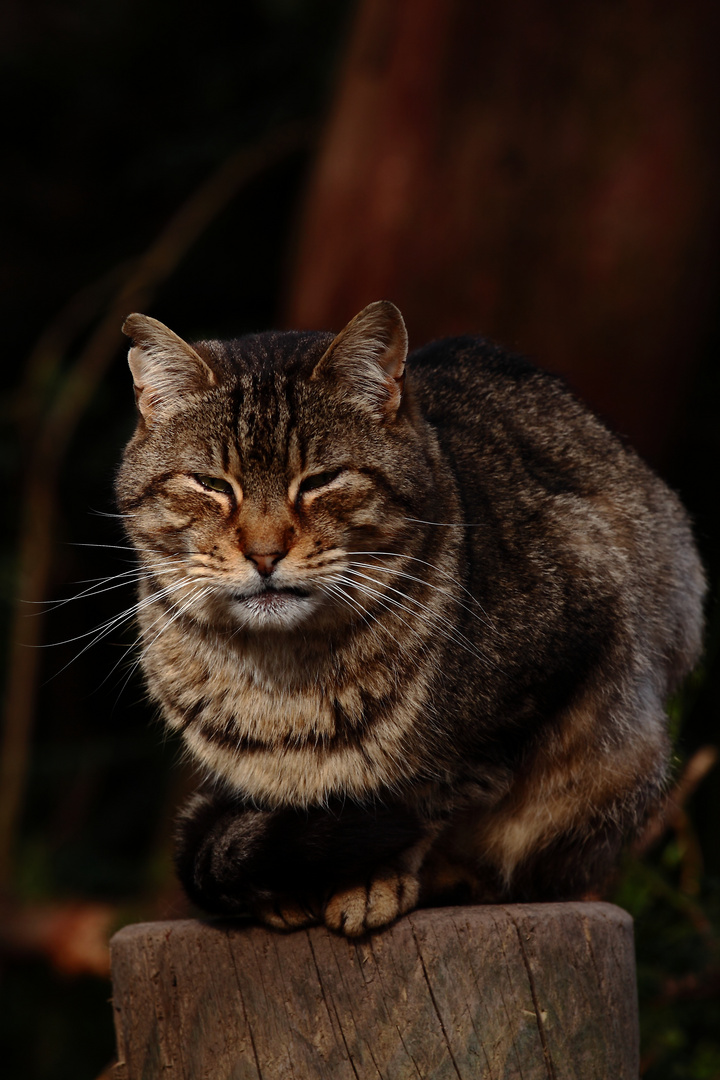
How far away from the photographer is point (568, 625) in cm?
231

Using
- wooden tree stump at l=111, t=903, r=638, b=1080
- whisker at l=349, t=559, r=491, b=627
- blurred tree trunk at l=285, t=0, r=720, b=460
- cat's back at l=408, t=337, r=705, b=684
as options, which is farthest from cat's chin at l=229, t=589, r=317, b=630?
blurred tree trunk at l=285, t=0, r=720, b=460

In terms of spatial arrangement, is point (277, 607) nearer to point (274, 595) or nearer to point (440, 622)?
point (274, 595)

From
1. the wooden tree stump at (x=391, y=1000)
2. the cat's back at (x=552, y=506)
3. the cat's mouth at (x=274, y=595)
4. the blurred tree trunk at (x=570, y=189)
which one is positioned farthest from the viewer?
the blurred tree trunk at (x=570, y=189)

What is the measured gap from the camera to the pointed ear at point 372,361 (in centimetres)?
Answer: 223

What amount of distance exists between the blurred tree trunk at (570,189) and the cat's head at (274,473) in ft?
8.04

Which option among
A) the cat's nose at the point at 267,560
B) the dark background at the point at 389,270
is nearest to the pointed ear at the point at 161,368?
the cat's nose at the point at 267,560

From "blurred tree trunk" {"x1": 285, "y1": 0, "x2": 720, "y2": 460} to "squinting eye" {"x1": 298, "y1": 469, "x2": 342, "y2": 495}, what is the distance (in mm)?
2573

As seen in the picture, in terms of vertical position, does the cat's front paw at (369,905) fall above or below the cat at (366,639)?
below

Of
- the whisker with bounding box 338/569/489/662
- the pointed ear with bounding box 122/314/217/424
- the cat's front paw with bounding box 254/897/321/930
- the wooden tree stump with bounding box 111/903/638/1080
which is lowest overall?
the wooden tree stump with bounding box 111/903/638/1080

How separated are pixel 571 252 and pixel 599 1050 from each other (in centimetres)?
344

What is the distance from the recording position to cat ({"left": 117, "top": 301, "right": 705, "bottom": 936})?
2.09 meters

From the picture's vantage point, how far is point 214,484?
2.20 metres

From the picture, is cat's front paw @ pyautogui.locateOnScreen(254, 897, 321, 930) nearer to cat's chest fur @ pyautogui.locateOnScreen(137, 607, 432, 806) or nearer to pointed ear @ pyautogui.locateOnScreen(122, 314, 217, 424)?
cat's chest fur @ pyautogui.locateOnScreen(137, 607, 432, 806)

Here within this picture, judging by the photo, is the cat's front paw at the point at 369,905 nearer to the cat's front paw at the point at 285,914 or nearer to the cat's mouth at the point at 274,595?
the cat's front paw at the point at 285,914
